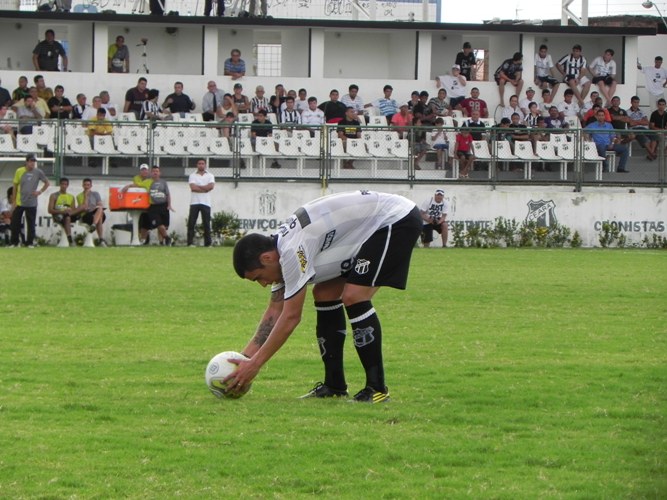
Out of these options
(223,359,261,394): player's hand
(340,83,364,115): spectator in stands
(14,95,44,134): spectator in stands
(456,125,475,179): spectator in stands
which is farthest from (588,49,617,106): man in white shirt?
(223,359,261,394): player's hand

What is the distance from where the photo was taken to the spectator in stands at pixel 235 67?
36375 millimetres

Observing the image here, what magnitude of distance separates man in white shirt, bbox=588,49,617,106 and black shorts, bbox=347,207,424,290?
1178 inches

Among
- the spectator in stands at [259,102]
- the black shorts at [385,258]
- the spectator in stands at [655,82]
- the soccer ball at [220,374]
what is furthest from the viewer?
the spectator in stands at [655,82]

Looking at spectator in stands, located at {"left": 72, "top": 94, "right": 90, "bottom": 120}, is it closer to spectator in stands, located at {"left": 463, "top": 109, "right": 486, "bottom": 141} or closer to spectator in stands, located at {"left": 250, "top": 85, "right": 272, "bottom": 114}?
spectator in stands, located at {"left": 250, "top": 85, "right": 272, "bottom": 114}

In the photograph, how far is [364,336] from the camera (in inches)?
332

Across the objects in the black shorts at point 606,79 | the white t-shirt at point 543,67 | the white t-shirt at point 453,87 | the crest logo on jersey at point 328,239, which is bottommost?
the crest logo on jersey at point 328,239

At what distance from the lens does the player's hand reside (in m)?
8.20

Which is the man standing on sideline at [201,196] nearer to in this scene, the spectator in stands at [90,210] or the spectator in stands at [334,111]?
the spectator in stands at [90,210]

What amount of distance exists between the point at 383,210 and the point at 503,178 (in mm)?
23392

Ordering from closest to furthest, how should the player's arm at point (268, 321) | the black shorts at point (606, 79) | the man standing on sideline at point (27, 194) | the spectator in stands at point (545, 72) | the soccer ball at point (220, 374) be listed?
the soccer ball at point (220, 374) → the player's arm at point (268, 321) → the man standing on sideline at point (27, 194) → the spectator in stands at point (545, 72) → the black shorts at point (606, 79)

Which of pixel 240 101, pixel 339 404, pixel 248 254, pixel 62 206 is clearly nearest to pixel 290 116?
pixel 240 101

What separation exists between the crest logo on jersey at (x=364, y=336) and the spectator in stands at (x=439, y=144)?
2320 centimetres

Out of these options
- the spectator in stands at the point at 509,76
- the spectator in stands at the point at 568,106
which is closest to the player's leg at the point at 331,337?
the spectator in stands at the point at 568,106

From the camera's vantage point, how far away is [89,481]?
604cm
